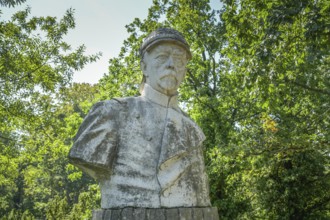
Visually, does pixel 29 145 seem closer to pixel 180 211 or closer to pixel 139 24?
pixel 139 24

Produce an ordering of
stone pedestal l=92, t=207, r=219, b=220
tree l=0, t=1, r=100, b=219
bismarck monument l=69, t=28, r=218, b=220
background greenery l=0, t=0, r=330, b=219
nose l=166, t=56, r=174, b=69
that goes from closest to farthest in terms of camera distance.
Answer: stone pedestal l=92, t=207, r=219, b=220, bismarck monument l=69, t=28, r=218, b=220, nose l=166, t=56, r=174, b=69, background greenery l=0, t=0, r=330, b=219, tree l=0, t=1, r=100, b=219

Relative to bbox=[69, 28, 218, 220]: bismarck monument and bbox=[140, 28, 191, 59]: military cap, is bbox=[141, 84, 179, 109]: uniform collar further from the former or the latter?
bbox=[140, 28, 191, 59]: military cap

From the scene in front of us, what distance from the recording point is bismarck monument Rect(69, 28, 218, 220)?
268 centimetres

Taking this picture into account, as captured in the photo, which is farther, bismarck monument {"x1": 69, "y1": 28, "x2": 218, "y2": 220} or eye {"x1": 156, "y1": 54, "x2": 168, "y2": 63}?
eye {"x1": 156, "y1": 54, "x2": 168, "y2": 63}

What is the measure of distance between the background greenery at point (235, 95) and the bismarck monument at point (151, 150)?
416 centimetres

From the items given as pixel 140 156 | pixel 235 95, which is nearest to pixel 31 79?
pixel 235 95

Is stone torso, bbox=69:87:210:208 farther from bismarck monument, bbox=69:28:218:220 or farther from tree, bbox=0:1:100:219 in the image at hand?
tree, bbox=0:1:100:219

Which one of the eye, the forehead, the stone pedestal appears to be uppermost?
the forehead

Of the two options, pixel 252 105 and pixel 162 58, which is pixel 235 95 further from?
pixel 162 58

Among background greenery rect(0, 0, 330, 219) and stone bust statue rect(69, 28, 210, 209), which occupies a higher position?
background greenery rect(0, 0, 330, 219)

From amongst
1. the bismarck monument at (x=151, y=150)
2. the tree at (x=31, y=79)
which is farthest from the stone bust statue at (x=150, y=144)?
the tree at (x=31, y=79)

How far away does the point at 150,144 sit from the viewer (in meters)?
2.90

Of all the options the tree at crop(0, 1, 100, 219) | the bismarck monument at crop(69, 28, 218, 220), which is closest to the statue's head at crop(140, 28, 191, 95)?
the bismarck monument at crop(69, 28, 218, 220)

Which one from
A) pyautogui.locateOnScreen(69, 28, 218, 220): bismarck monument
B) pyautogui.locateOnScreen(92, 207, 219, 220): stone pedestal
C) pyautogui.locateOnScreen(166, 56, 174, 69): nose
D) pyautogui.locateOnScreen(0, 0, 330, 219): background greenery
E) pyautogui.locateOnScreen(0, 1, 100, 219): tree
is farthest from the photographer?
pyautogui.locateOnScreen(0, 1, 100, 219): tree
